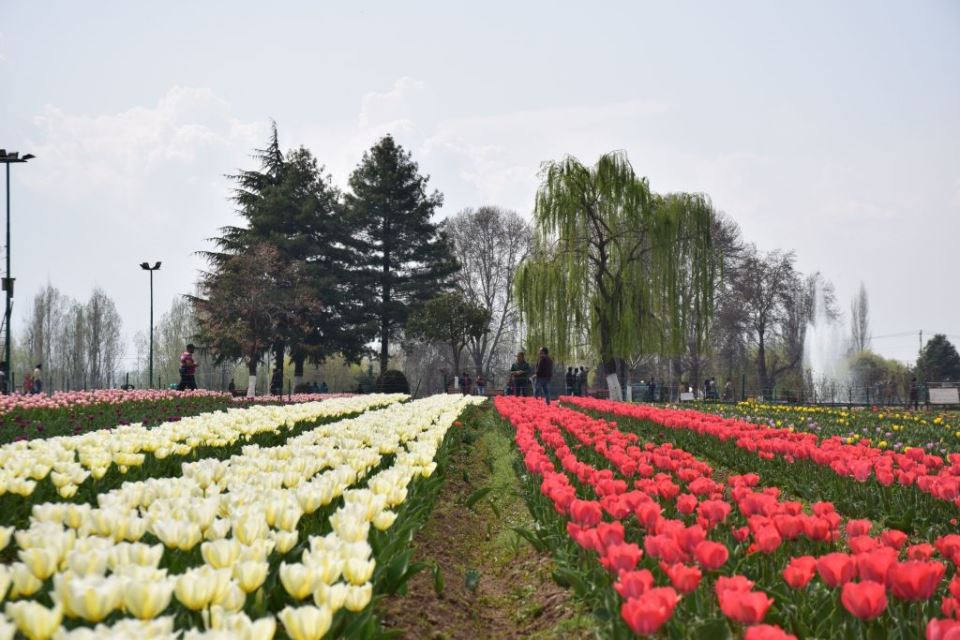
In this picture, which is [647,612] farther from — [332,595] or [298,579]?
[298,579]

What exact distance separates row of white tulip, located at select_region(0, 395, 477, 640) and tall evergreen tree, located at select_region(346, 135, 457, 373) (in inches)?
1478

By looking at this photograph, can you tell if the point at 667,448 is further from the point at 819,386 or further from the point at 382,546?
the point at 819,386

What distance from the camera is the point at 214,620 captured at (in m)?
1.71

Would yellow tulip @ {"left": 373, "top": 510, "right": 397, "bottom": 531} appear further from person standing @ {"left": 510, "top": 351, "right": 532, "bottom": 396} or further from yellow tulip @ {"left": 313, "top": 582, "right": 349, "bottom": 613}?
person standing @ {"left": 510, "top": 351, "right": 532, "bottom": 396}

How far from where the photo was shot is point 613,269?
23.4 meters

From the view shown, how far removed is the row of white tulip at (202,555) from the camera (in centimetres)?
172

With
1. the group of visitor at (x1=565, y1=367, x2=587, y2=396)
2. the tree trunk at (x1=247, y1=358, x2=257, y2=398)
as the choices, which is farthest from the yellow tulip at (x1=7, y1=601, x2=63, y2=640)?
the tree trunk at (x1=247, y1=358, x2=257, y2=398)

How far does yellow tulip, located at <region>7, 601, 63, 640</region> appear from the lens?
5.27 feet

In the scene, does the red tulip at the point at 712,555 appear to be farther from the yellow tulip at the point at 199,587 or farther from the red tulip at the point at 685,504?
the yellow tulip at the point at 199,587

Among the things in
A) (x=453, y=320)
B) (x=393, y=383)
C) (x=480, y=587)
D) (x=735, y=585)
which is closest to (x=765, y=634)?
(x=735, y=585)

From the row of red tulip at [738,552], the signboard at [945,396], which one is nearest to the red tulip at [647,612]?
the row of red tulip at [738,552]

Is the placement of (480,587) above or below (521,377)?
below

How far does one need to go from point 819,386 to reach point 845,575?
37362 millimetres

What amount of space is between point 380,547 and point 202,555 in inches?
35.7
